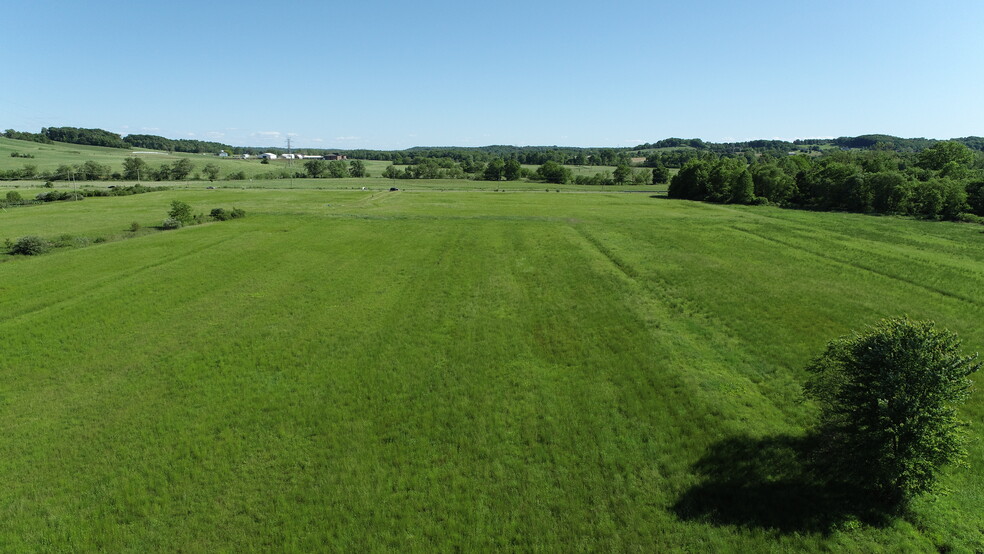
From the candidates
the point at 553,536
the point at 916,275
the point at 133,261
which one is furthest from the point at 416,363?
the point at 916,275

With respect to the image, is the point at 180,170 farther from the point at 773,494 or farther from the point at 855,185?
the point at 855,185

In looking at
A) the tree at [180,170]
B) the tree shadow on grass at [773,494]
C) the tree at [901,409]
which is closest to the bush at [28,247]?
the tree shadow on grass at [773,494]

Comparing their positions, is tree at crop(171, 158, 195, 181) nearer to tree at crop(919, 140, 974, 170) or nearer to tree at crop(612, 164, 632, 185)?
tree at crop(612, 164, 632, 185)

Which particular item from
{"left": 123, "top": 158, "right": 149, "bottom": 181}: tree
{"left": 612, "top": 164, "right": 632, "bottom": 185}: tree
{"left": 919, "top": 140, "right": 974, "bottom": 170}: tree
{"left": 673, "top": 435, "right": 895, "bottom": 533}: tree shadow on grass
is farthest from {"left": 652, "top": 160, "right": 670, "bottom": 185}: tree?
{"left": 123, "top": 158, "right": 149, "bottom": 181}: tree

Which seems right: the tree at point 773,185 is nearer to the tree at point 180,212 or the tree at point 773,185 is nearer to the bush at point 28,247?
the tree at point 180,212

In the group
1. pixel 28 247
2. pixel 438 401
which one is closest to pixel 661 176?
pixel 438 401

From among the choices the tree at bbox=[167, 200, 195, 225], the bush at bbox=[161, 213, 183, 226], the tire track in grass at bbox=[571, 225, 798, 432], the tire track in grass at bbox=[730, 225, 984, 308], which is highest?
the tree at bbox=[167, 200, 195, 225]

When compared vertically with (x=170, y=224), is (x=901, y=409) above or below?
below
